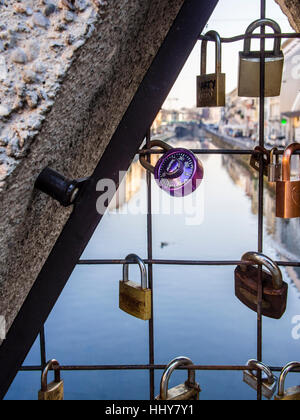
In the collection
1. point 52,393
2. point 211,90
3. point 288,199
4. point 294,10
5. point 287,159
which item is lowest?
point 52,393

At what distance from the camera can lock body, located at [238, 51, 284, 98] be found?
47.3 inches

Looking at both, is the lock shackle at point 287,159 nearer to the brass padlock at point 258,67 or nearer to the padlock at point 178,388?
the brass padlock at point 258,67

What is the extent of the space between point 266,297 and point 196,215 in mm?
11655

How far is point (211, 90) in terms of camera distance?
3.98 feet

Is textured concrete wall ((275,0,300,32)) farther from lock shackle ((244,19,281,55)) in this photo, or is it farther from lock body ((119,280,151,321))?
lock body ((119,280,151,321))

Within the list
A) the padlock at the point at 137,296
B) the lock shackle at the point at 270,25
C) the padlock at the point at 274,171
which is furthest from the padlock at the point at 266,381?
the lock shackle at the point at 270,25

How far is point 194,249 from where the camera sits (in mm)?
7785

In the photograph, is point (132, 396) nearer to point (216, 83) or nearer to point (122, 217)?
point (216, 83)

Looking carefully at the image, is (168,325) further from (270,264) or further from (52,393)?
(270,264)

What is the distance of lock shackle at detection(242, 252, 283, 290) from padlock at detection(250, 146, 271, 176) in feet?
0.77

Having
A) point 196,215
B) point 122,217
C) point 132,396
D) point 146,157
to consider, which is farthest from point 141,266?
point 196,215

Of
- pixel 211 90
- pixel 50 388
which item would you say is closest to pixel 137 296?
pixel 50 388

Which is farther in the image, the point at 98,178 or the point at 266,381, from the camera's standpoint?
the point at 266,381

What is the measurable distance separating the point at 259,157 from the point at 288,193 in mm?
129
